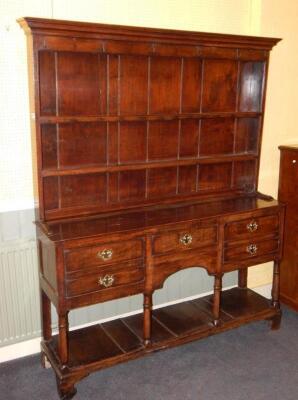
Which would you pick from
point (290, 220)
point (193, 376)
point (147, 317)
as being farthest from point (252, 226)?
point (193, 376)

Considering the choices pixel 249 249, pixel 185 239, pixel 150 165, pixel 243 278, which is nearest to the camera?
pixel 185 239

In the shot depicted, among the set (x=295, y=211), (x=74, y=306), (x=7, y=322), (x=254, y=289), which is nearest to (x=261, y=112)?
(x=295, y=211)

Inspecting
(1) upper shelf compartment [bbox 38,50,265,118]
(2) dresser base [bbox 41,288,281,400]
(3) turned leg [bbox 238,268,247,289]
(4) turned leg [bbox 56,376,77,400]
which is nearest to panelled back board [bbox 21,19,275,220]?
(1) upper shelf compartment [bbox 38,50,265,118]

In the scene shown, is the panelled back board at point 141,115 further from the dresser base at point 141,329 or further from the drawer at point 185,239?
the dresser base at point 141,329

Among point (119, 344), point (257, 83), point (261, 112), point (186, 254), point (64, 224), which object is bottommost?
point (119, 344)

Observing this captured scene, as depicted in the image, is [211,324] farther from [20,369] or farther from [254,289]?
[20,369]

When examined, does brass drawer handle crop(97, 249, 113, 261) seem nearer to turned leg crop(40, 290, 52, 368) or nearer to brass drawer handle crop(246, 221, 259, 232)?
turned leg crop(40, 290, 52, 368)

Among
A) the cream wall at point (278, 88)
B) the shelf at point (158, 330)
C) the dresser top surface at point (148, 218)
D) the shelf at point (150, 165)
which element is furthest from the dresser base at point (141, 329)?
the shelf at point (150, 165)

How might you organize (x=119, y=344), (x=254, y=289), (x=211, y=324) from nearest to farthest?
(x=119, y=344), (x=211, y=324), (x=254, y=289)

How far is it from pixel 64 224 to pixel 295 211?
1602 millimetres

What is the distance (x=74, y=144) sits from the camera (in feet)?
7.54

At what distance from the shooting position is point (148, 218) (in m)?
2.36

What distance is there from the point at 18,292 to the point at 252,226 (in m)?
1.37

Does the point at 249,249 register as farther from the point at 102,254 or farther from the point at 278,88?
the point at 278,88
